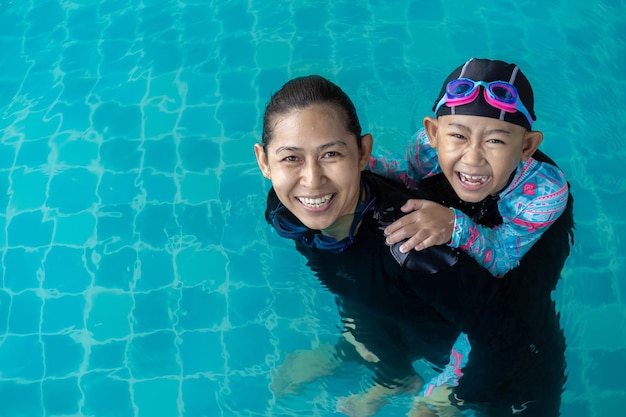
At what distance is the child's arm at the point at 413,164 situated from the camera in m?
3.00

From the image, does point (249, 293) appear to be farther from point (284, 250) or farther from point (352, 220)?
point (352, 220)

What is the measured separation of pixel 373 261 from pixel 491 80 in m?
0.84

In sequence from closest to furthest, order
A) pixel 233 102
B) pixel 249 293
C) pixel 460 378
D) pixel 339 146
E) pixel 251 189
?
1. pixel 339 146
2. pixel 460 378
3. pixel 249 293
4. pixel 251 189
5. pixel 233 102

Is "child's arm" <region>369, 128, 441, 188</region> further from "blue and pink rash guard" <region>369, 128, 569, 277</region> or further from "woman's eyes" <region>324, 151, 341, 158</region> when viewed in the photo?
"woman's eyes" <region>324, 151, 341, 158</region>


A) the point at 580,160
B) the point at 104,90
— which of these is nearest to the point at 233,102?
the point at 104,90

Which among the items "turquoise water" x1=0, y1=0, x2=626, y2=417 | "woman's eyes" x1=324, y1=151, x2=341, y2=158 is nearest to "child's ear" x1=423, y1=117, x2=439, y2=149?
"woman's eyes" x1=324, y1=151, x2=341, y2=158

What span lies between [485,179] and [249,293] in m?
1.86

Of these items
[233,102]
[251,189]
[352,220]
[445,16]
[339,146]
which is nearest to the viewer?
[339,146]

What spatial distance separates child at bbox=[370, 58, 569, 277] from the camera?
8.27 ft

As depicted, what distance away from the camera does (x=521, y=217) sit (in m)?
2.65

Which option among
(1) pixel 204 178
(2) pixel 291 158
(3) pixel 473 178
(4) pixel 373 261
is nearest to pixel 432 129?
(3) pixel 473 178

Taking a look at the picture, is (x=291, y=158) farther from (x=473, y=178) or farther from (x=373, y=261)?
(x=473, y=178)

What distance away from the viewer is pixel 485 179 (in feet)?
8.64

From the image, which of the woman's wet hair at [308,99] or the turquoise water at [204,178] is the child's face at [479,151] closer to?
the woman's wet hair at [308,99]
